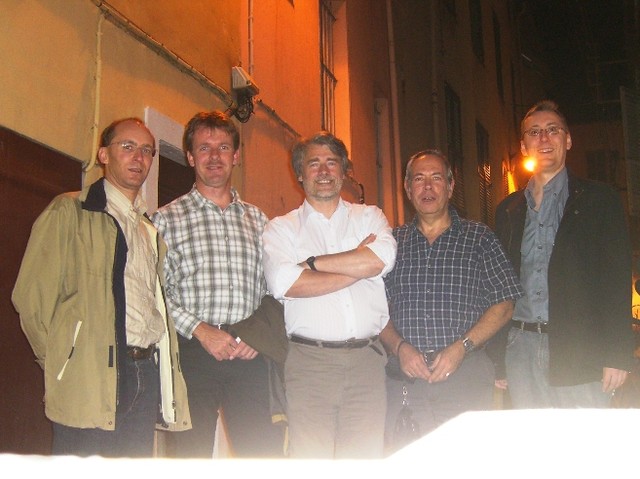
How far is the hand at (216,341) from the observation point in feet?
10.4

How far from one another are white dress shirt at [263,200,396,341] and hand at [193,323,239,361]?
12.4 inches

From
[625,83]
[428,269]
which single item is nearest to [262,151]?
[428,269]

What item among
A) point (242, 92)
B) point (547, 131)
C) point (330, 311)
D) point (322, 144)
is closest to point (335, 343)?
point (330, 311)

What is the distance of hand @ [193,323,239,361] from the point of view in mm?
3178

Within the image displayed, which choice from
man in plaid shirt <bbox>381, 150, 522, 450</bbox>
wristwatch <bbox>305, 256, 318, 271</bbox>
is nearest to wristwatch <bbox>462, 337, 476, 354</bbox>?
man in plaid shirt <bbox>381, 150, 522, 450</bbox>

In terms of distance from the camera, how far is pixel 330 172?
11.5 ft

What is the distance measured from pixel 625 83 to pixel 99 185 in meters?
22.4

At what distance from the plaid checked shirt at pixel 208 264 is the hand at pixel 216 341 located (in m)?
0.05

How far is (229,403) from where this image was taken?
331 centimetres

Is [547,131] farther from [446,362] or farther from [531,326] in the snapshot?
[446,362]

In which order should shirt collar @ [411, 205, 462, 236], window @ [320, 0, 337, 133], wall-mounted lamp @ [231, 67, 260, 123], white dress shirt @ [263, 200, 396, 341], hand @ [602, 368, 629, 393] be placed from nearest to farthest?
hand @ [602, 368, 629, 393]
white dress shirt @ [263, 200, 396, 341]
shirt collar @ [411, 205, 462, 236]
wall-mounted lamp @ [231, 67, 260, 123]
window @ [320, 0, 337, 133]

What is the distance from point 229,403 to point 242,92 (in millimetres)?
3458

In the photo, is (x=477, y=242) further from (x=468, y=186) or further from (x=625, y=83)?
(x=625, y=83)

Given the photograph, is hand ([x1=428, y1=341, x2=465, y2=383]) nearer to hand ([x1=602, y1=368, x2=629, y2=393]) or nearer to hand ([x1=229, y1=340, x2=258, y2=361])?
hand ([x1=602, y1=368, x2=629, y2=393])
